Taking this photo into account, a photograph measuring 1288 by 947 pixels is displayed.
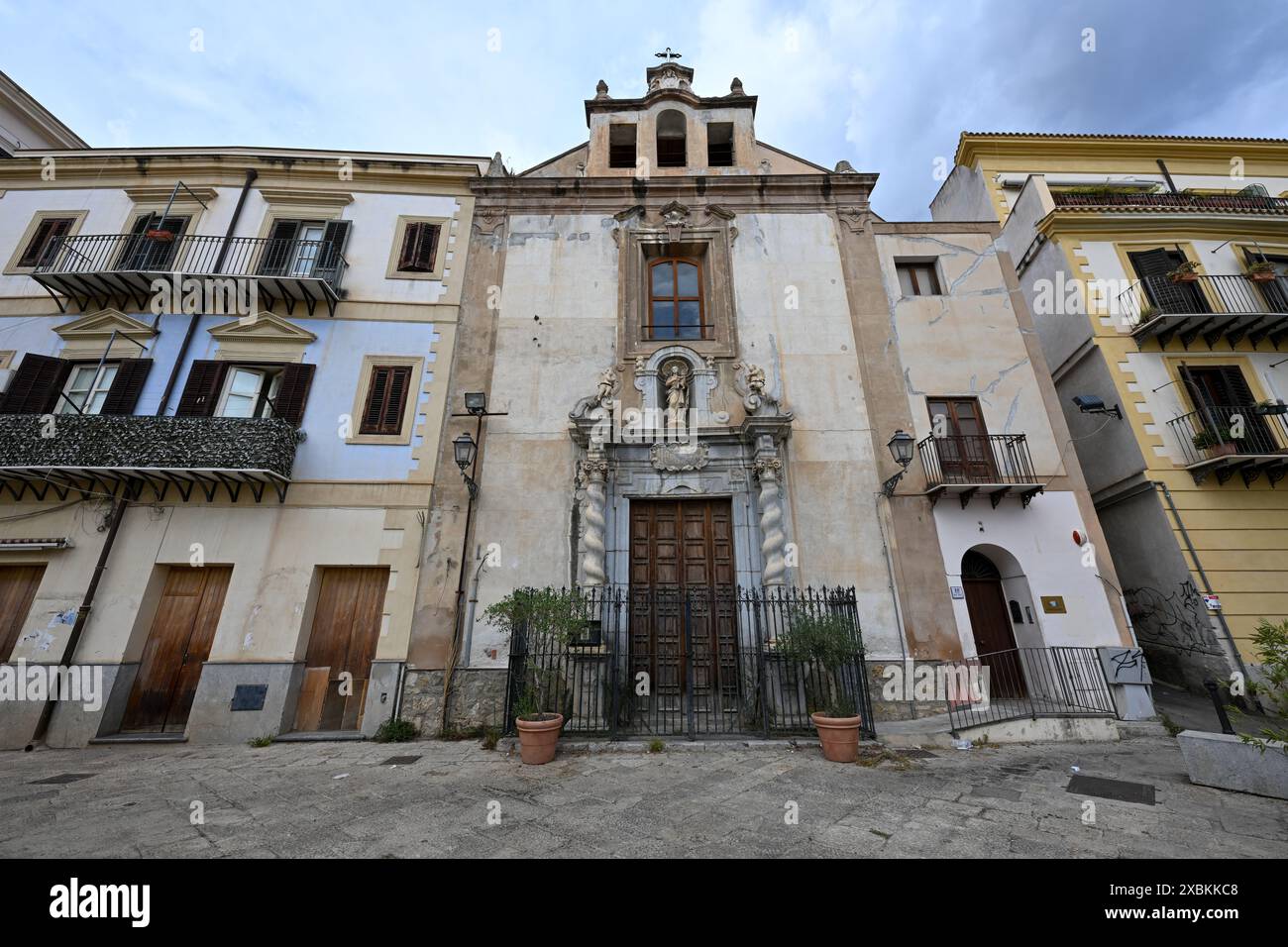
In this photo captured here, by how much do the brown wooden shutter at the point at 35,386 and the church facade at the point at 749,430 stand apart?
8.30 meters

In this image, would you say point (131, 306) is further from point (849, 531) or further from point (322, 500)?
point (849, 531)

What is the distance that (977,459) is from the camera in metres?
10.1

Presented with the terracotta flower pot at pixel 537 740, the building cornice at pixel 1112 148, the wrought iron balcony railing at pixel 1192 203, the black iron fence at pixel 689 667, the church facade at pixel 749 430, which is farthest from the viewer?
the building cornice at pixel 1112 148

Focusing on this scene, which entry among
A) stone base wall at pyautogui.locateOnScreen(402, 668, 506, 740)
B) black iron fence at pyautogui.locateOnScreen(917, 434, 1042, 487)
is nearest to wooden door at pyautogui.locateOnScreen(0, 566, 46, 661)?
stone base wall at pyautogui.locateOnScreen(402, 668, 506, 740)

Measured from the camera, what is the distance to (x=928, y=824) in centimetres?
439

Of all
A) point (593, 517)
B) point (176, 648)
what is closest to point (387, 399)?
point (593, 517)

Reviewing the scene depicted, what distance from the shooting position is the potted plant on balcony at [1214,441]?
1009 cm

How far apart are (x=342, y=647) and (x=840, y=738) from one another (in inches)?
349

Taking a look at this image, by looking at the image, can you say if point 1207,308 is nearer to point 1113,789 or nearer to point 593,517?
point 1113,789

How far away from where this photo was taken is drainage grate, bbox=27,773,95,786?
620 cm

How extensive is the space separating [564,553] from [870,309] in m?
9.02

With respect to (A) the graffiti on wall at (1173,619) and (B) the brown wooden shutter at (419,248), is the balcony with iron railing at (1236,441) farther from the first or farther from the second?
(B) the brown wooden shutter at (419,248)

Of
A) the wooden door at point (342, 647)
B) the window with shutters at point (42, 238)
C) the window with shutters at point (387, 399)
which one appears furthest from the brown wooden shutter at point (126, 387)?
the wooden door at point (342, 647)

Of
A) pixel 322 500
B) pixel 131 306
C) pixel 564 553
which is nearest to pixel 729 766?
pixel 564 553
